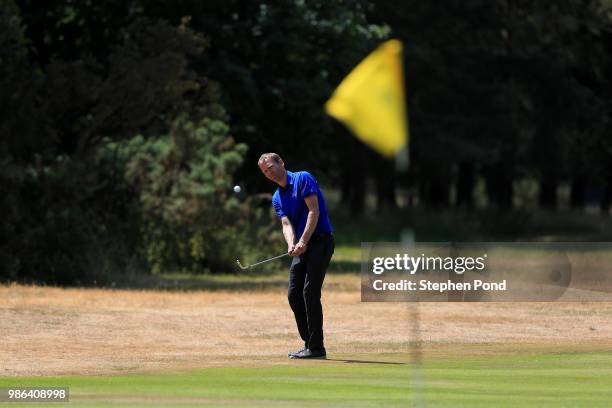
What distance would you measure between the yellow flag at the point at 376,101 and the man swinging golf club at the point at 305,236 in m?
3.44

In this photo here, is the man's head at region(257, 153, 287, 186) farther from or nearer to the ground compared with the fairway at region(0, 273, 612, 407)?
farther from the ground

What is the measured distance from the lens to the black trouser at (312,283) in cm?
1410

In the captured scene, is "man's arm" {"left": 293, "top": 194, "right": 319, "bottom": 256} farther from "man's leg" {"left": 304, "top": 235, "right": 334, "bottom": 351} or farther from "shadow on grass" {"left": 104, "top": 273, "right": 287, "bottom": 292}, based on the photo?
"shadow on grass" {"left": 104, "top": 273, "right": 287, "bottom": 292}

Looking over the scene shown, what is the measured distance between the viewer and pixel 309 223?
45.5ft

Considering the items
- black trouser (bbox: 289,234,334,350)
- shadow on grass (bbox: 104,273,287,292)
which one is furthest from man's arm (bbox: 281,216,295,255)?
shadow on grass (bbox: 104,273,287,292)

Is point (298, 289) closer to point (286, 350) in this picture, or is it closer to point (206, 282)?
point (286, 350)

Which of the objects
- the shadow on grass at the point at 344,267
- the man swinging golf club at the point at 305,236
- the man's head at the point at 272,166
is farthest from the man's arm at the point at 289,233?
the shadow on grass at the point at 344,267

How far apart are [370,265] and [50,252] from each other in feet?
23.1

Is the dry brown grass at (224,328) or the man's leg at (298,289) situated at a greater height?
the man's leg at (298,289)

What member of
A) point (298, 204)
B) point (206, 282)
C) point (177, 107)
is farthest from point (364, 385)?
point (177, 107)

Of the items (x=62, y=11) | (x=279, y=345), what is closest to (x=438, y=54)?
(x=62, y=11)

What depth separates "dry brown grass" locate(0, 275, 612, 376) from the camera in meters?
14.5

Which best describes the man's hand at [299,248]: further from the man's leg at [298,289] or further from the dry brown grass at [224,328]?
the dry brown grass at [224,328]

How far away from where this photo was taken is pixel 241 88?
34.7 m
